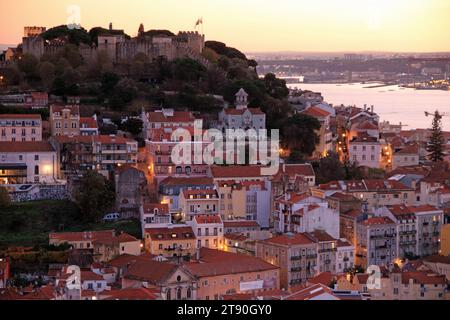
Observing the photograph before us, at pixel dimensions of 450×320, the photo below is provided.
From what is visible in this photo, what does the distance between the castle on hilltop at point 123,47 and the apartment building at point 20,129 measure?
10.8 feet

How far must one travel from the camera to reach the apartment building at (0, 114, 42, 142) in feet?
39.5

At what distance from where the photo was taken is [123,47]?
1551 cm

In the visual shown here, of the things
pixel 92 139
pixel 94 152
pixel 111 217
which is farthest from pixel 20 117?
pixel 111 217

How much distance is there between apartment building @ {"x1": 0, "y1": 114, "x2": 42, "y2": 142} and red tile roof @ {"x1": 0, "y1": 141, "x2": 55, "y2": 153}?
611mm

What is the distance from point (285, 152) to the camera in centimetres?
1271

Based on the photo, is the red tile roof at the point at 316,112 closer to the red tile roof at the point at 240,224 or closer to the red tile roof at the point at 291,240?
the red tile roof at the point at 240,224

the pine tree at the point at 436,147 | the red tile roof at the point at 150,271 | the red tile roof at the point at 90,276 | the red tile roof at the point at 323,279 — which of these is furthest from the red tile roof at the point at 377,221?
the pine tree at the point at 436,147

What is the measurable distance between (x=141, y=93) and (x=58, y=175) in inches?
111

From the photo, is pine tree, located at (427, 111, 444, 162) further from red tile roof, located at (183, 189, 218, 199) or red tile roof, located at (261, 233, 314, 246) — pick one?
red tile roof, located at (261, 233, 314, 246)

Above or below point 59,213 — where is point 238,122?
above

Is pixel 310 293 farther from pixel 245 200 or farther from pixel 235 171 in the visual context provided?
pixel 235 171

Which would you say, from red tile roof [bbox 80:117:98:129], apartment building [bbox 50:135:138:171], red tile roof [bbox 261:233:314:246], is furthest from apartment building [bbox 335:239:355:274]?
red tile roof [bbox 80:117:98:129]

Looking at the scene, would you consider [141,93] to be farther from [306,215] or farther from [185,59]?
[306,215]
